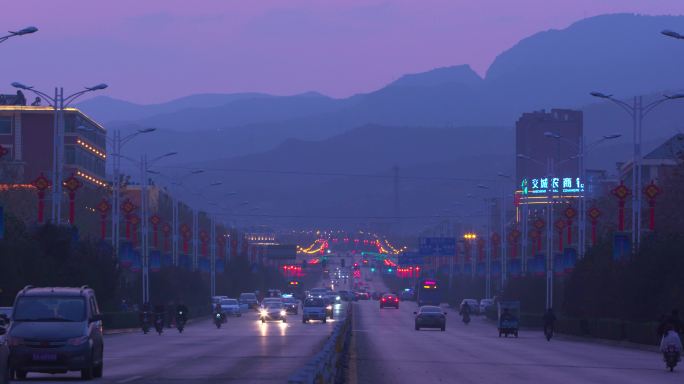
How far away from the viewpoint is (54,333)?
28844mm

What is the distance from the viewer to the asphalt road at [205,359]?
31875mm

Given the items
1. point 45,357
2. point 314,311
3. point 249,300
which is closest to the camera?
point 45,357

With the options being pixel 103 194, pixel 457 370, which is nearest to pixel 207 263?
pixel 103 194

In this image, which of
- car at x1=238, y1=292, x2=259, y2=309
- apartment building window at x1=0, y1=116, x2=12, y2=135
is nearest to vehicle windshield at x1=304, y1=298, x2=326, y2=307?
car at x1=238, y1=292, x2=259, y2=309

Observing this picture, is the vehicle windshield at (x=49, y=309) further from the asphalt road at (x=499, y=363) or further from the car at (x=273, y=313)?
the car at (x=273, y=313)

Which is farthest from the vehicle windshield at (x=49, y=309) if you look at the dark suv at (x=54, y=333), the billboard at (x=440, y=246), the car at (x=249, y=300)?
the billboard at (x=440, y=246)

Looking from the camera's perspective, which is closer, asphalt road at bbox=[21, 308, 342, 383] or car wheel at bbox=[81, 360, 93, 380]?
car wheel at bbox=[81, 360, 93, 380]

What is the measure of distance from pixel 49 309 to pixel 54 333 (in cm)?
88

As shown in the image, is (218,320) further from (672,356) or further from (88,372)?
(88,372)

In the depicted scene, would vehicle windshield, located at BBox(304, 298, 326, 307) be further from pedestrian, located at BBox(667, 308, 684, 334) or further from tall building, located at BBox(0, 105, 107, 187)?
tall building, located at BBox(0, 105, 107, 187)

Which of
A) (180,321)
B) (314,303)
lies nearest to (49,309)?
(180,321)

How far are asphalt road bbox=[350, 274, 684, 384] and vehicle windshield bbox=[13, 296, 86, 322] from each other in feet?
20.9

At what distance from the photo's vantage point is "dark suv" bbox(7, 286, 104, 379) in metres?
28.7

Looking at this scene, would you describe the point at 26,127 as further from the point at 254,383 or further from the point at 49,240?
the point at 254,383
